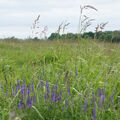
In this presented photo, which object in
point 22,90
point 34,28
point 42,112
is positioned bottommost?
point 42,112

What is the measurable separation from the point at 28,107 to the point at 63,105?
318 mm

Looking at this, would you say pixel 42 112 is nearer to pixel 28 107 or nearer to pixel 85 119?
pixel 28 107

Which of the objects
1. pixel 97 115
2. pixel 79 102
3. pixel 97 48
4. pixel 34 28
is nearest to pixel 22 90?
pixel 79 102

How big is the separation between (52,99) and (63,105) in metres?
0.13

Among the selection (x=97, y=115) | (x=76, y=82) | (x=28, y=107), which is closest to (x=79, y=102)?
(x=97, y=115)

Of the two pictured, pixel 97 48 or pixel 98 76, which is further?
pixel 97 48

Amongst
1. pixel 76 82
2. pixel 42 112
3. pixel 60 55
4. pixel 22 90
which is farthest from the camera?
pixel 60 55

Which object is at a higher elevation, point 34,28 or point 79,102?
point 34,28

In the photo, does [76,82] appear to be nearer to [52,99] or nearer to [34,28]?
[52,99]

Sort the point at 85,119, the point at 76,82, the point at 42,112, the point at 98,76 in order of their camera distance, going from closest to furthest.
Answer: the point at 85,119
the point at 42,112
the point at 76,82
the point at 98,76

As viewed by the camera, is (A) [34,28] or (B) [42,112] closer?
(B) [42,112]

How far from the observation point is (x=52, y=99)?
6.92 feet

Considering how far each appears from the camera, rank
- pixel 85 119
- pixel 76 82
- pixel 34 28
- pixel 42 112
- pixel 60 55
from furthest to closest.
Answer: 1. pixel 60 55
2. pixel 34 28
3. pixel 76 82
4. pixel 42 112
5. pixel 85 119

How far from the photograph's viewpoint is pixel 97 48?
16.1ft
